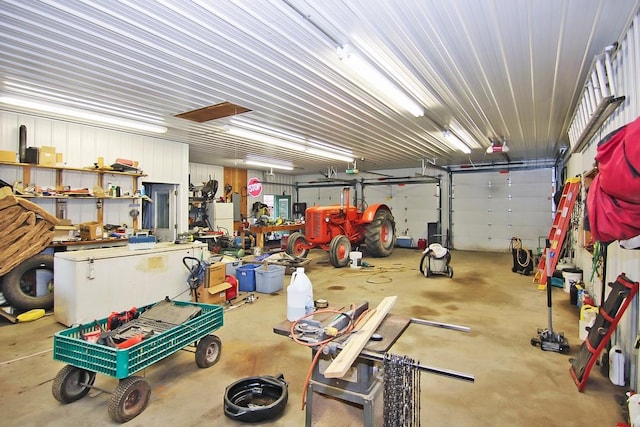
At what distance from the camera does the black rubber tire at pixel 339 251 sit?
25.2 ft

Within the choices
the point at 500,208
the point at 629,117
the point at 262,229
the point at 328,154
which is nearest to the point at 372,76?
the point at 629,117

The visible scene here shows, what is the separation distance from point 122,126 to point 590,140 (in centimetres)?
741

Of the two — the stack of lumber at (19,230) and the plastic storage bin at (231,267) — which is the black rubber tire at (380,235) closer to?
the plastic storage bin at (231,267)

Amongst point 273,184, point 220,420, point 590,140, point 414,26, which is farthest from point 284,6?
point 273,184

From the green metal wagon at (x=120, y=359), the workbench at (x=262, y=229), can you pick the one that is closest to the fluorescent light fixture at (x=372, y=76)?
the green metal wagon at (x=120, y=359)

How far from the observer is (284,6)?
2484mm

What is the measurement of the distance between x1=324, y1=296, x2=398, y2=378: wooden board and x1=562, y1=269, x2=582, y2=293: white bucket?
4922mm

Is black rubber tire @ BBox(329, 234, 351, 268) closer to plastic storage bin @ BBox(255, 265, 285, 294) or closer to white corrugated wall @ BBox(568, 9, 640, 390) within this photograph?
plastic storage bin @ BBox(255, 265, 285, 294)

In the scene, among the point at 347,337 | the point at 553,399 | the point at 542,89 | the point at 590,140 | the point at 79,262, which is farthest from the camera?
the point at 590,140

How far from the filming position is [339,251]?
786 cm

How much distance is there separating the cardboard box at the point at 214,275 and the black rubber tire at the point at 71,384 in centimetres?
215

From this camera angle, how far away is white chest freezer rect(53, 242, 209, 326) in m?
3.84

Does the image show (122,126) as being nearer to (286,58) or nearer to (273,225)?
(286,58)

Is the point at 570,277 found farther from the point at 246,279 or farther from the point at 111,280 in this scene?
the point at 111,280
